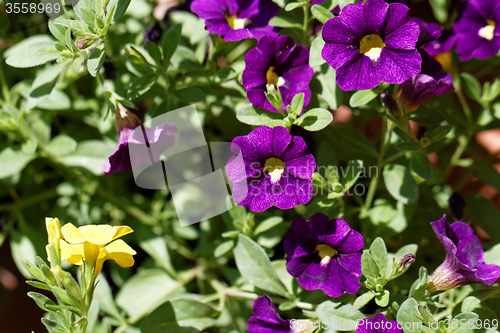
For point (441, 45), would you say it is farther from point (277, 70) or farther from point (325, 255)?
point (325, 255)

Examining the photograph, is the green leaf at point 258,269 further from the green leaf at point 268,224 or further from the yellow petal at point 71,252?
the yellow petal at point 71,252

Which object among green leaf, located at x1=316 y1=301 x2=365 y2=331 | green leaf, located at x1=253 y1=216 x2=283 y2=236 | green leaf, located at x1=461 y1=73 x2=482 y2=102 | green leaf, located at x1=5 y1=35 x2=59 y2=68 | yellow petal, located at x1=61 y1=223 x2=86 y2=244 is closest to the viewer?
yellow petal, located at x1=61 y1=223 x2=86 y2=244

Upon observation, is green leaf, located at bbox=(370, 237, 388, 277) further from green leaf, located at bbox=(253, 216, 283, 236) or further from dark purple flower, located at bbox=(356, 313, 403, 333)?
green leaf, located at bbox=(253, 216, 283, 236)

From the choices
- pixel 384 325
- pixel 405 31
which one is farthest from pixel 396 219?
pixel 405 31

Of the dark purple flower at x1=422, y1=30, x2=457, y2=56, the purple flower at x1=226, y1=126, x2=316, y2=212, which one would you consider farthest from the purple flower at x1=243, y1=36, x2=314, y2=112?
the dark purple flower at x1=422, y1=30, x2=457, y2=56

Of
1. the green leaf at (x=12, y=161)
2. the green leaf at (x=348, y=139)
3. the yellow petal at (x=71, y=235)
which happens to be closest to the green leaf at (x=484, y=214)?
the green leaf at (x=348, y=139)

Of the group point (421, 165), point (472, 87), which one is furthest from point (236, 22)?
point (472, 87)
